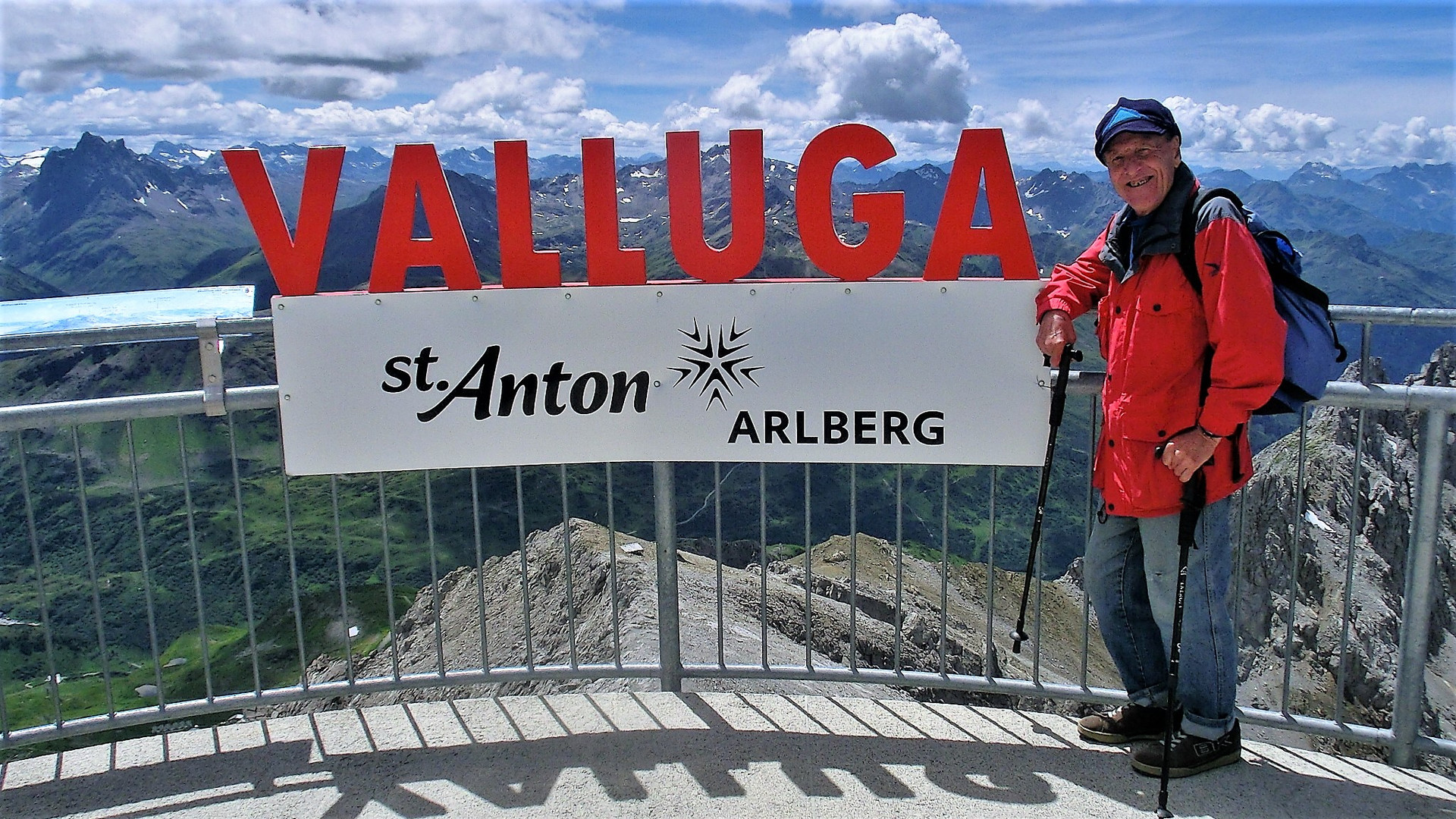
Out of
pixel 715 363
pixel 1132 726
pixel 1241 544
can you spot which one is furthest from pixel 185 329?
pixel 1132 726

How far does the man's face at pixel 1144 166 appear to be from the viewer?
3727 millimetres

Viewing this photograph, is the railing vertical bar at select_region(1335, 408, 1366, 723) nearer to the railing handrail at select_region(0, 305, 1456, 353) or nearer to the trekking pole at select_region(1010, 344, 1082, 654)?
the railing handrail at select_region(0, 305, 1456, 353)

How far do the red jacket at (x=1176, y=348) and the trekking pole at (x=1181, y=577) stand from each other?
7 centimetres

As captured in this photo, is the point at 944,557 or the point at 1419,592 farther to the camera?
the point at 944,557

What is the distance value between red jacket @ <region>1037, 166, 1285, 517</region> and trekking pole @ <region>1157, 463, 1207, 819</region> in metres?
0.07

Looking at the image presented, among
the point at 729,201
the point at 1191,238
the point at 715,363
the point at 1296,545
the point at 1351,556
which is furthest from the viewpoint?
the point at 715,363

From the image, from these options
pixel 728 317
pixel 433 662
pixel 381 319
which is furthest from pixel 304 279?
pixel 433 662

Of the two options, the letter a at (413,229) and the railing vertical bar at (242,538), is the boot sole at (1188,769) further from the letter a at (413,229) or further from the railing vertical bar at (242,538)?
the railing vertical bar at (242,538)

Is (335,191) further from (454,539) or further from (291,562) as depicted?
(454,539)

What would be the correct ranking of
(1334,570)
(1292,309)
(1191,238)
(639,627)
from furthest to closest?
(1334,570) → (639,627) → (1191,238) → (1292,309)

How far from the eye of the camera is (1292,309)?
355cm

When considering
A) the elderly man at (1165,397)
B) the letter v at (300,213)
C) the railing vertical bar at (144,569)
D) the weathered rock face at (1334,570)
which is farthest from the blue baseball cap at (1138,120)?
the weathered rock face at (1334,570)

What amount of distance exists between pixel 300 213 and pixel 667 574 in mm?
2456

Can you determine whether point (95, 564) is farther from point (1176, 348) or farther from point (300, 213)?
point (1176, 348)
